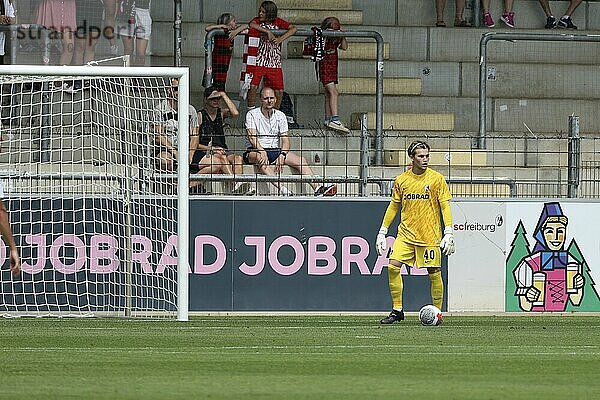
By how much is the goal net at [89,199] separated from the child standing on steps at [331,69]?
3.88 m

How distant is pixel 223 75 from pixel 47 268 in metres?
4.42

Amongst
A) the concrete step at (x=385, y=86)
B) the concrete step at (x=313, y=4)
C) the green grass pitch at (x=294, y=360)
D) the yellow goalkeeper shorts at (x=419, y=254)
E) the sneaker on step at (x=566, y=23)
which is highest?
the concrete step at (x=313, y=4)

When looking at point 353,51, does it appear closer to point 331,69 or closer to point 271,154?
point 331,69

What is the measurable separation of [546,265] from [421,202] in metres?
3.64

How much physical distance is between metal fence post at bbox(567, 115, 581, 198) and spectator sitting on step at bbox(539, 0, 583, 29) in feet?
18.4

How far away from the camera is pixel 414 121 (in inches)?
830

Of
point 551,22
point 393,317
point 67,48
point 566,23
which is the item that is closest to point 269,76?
point 67,48

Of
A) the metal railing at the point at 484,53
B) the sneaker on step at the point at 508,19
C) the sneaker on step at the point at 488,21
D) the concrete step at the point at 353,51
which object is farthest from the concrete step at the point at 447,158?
the sneaker on step at the point at 508,19

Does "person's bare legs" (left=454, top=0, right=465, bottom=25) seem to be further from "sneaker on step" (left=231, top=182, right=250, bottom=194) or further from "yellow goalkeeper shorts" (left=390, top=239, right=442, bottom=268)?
"yellow goalkeeper shorts" (left=390, top=239, right=442, bottom=268)

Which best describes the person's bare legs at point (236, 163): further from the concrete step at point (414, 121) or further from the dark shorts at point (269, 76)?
the concrete step at point (414, 121)

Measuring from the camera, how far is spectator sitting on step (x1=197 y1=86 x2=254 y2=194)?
703 inches

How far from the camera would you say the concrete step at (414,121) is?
68.3 ft

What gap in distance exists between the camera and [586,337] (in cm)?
1252

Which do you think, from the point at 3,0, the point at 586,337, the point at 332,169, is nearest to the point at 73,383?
the point at 586,337
